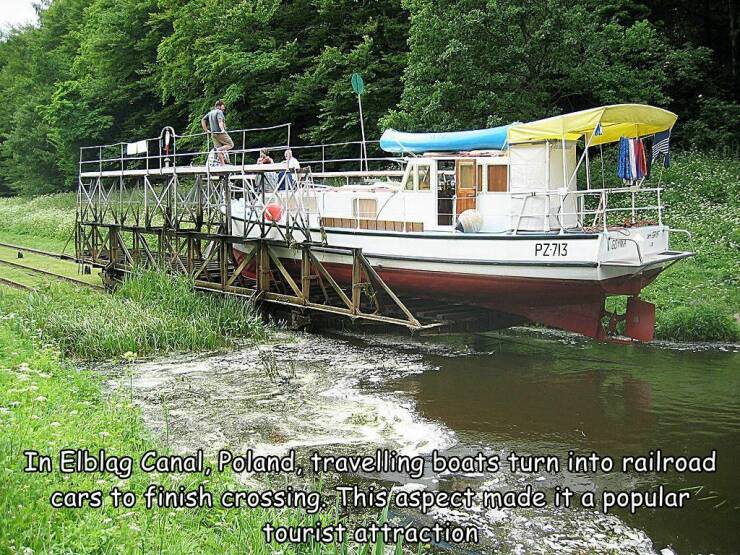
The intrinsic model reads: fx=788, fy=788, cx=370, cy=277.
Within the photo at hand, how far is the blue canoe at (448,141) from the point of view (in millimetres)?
14797

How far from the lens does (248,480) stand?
8336mm

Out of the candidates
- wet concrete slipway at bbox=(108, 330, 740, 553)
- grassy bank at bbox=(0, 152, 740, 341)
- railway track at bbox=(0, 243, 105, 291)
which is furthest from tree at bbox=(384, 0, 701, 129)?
railway track at bbox=(0, 243, 105, 291)

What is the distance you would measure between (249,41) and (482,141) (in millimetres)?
20863

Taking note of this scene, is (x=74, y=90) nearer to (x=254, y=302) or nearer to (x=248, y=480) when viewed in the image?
(x=254, y=302)

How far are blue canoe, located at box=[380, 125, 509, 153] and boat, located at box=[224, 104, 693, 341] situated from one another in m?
0.02

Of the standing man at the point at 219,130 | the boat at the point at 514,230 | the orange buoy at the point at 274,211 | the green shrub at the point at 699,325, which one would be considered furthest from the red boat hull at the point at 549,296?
the standing man at the point at 219,130

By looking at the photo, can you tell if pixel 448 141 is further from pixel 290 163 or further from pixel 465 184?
pixel 290 163

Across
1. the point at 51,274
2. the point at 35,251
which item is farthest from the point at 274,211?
the point at 35,251

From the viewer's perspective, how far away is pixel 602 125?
557 inches

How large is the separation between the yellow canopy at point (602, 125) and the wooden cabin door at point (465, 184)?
1.08 meters

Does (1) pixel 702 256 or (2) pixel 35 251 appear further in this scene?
(2) pixel 35 251

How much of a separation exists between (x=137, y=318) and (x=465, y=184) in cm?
672

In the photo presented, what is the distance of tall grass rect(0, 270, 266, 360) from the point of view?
13711mm

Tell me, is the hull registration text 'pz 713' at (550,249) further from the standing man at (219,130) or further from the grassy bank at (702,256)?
→ the standing man at (219,130)
